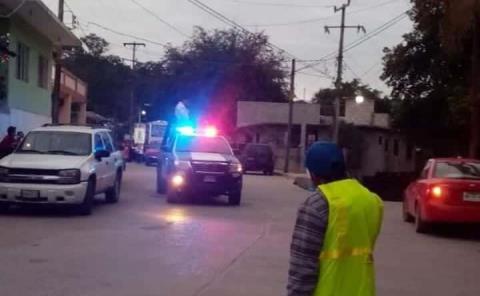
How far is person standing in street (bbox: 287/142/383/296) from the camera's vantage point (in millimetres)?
3982

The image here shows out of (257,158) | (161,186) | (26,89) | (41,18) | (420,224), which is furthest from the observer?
(257,158)

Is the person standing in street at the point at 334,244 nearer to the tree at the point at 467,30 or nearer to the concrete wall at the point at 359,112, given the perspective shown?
the tree at the point at 467,30

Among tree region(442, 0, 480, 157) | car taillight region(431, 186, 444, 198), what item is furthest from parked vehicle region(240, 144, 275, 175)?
car taillight region(431, 186, 444, 198)

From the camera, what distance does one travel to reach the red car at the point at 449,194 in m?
14.9

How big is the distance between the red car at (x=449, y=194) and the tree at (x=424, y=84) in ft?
51.2

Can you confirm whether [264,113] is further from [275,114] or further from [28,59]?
[28,59]

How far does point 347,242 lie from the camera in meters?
4.03

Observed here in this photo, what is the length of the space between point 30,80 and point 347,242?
91.7ft

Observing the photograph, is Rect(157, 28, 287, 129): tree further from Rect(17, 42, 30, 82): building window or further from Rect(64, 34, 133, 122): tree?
Rect(17, 42, 30, 82): building window

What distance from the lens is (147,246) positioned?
494 inches

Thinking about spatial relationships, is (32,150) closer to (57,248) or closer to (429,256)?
(57,248)

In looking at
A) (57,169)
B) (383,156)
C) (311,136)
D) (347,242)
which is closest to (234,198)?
(57,169)

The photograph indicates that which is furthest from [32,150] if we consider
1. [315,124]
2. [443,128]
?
[315,124]

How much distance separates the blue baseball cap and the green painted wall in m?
23.7
